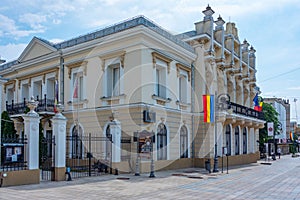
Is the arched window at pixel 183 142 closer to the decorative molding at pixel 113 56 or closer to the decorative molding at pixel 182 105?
the decorative molding at pixel 182 105

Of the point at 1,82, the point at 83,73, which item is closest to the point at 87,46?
the point at 83,73

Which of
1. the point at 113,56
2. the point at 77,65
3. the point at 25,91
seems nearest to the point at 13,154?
the point at 113,56

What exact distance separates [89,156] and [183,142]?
810 centimetres

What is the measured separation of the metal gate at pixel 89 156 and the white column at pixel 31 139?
1.84 metres

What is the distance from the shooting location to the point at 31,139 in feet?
42.7

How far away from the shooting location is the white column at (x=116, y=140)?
16859mm

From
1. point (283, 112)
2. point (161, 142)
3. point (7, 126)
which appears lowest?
point (161, 142)

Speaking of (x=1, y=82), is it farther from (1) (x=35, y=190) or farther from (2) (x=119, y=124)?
(2) (x=119, y=124)

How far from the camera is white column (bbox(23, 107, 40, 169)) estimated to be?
507 inches

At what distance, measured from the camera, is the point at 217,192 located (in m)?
12.2

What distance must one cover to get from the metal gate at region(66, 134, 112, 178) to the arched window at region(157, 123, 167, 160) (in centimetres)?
324

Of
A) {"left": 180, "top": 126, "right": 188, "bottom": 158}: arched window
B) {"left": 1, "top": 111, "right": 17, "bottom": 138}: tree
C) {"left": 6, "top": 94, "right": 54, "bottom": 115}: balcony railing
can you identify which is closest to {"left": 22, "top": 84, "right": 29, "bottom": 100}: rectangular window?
{"left": 6, "top": 94, "right": 54, "bottom": 115}: balcony railing

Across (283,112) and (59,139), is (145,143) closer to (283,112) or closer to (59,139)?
(59,139)

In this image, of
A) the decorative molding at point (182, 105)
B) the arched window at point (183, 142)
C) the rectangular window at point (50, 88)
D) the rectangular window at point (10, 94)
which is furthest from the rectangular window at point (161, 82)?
the rectangular window at point (10, 94)
